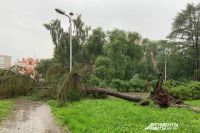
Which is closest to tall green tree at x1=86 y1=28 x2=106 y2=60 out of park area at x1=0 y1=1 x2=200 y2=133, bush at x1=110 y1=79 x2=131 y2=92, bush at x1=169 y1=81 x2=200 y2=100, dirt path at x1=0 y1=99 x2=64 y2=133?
park area at x1=0 y1=1 x2=200 y2=133

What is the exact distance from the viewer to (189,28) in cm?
5169

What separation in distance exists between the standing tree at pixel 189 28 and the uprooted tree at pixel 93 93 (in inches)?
1272

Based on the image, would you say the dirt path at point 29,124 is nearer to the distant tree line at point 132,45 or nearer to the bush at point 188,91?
the bush at point 188,91

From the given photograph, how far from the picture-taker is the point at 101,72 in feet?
123

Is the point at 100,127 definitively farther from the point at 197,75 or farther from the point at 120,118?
the point at 197,75

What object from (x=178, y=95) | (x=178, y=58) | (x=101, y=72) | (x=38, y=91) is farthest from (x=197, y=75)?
(x=38, y=91)

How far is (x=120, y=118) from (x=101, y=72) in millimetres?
25628

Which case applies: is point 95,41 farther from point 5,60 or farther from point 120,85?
point 5,60

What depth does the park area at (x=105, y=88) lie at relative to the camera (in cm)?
1170

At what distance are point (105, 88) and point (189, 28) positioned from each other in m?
32.7

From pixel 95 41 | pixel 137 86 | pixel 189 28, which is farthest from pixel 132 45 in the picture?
pixel 137 86

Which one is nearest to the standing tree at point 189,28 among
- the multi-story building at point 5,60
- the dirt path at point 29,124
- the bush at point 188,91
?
the bush at point 188,91

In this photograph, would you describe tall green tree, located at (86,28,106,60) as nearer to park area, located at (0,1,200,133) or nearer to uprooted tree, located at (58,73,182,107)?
park area, located at (0,1,200,133)

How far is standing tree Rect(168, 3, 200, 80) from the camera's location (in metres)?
50.7
